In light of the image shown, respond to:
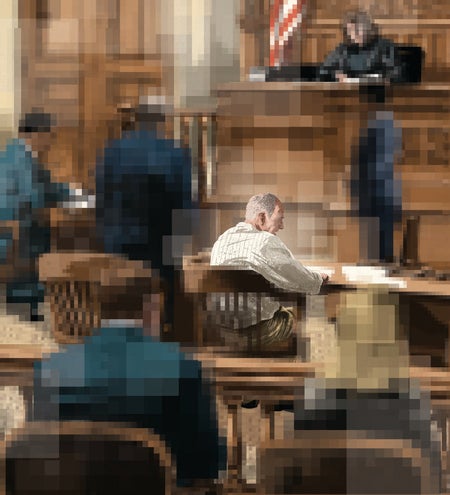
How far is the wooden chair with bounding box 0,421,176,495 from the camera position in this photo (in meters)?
1.62

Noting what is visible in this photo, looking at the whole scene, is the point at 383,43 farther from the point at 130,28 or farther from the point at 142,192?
the point at 142,192

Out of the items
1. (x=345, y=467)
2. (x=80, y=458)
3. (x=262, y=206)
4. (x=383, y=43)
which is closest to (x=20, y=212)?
(x=262, y=206)

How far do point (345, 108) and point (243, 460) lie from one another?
3.38 meters

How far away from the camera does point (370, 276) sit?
300cm

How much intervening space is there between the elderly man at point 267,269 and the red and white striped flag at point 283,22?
11.4 ft

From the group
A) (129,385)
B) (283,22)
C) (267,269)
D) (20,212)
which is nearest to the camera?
(129,385)

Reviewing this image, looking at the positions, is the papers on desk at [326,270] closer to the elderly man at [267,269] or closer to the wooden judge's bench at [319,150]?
the elderly man at [267,269]

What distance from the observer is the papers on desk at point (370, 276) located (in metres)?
2.72

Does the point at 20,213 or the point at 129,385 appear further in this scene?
the point at 20,213

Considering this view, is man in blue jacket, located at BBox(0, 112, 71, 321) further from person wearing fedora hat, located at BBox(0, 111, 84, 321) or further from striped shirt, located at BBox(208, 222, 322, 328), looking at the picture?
striped shirt, located at BBox(208, 222, 322, 328)

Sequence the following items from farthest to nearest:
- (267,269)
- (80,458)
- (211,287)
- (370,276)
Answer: (370,276) < (267,269) < (211,287) < (80,458)

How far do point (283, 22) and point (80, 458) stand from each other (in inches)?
206

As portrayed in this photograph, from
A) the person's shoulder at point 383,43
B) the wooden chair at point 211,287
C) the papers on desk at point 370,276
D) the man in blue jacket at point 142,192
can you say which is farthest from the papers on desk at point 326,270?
the person's shoulder at point 383,43

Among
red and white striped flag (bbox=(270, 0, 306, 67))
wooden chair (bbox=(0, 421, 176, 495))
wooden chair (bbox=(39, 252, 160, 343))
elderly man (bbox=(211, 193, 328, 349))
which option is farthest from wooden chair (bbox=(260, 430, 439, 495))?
red and white striped flag (bbox=(270, 0, 306, 67))
